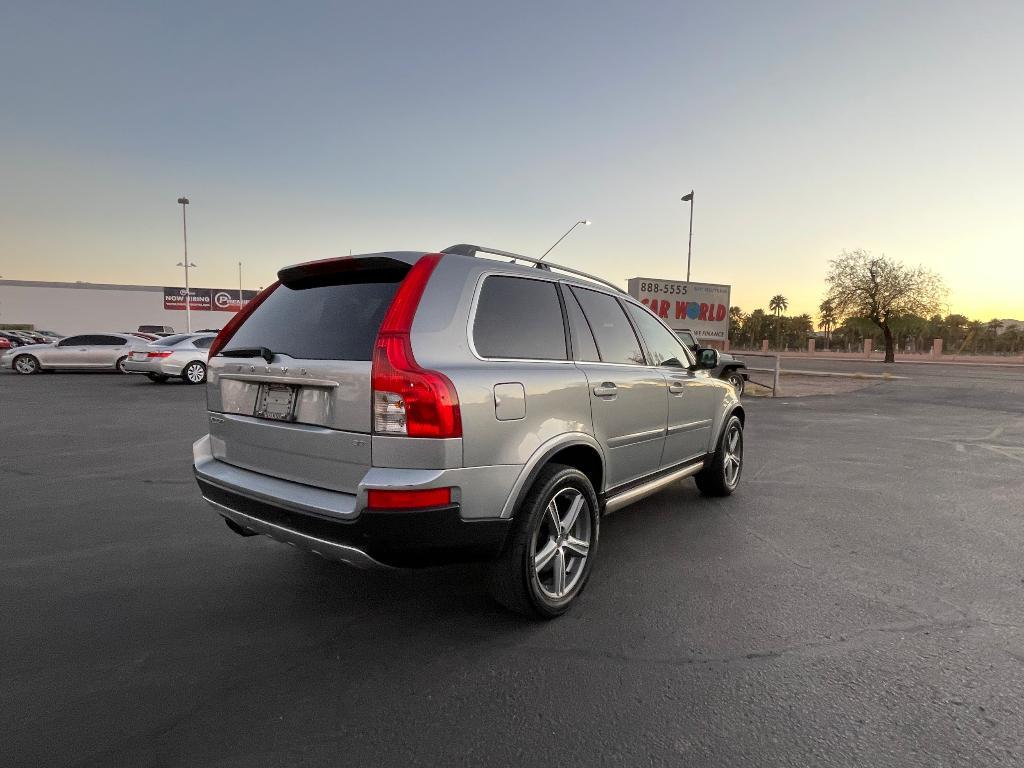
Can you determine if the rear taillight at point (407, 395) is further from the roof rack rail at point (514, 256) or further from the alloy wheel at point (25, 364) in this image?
the alloy wheel at point (25, 364)

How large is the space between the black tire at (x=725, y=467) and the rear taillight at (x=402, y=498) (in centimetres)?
319

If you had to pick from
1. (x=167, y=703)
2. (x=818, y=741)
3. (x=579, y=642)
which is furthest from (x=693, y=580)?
(x=167, y=703)

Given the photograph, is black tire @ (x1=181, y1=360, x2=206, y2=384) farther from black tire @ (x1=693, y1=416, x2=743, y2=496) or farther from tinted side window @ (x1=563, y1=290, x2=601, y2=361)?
tinted side window @ (x1=563, y1=290, x2=601, y2=361)

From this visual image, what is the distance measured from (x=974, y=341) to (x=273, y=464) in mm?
70670

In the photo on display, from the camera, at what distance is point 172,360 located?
16.0 m

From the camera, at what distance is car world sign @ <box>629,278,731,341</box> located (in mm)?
20516

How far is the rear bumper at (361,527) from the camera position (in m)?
2.30

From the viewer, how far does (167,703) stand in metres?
2.21

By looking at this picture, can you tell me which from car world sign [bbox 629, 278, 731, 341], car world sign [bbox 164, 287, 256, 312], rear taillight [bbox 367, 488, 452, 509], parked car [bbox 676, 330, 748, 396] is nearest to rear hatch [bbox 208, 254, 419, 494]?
rear taillight [bbox 367, 488, 452, 509]

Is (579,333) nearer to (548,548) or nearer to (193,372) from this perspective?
(548,548)

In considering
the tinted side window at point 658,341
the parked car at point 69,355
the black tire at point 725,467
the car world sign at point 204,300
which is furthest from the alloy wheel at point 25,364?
the car world sign at point 204,300

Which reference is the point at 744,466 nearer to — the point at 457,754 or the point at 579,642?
the point at 579,642

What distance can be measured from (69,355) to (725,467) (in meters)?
22.4

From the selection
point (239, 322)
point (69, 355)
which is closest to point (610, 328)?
point (239, 322)
